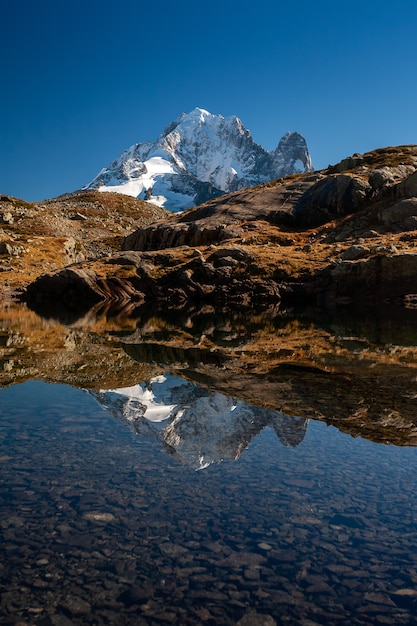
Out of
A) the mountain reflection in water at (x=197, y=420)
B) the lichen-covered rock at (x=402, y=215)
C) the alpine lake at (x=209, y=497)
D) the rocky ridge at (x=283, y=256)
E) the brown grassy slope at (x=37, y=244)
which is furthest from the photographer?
the brown grassy slope at (x=37, y=244)

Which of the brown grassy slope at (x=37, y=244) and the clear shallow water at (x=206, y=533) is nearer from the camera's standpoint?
the clear shallow water at (x=206, y=533)

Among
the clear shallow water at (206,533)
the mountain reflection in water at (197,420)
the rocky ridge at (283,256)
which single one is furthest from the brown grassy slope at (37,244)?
the clear shallow water at (206,533)

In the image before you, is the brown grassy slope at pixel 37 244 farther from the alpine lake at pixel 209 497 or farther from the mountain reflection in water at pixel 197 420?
the alpine lake at pixel 209 497

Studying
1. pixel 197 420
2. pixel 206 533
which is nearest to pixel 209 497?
pixel 206 533

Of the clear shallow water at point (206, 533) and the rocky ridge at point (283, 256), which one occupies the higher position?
the rocky ridge at point (283, 256)

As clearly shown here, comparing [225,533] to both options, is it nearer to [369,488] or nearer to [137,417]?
[369,488]

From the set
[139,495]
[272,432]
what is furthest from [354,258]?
[139,495]

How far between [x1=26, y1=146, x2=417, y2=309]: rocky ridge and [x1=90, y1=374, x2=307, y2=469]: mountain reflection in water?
63.0 meters

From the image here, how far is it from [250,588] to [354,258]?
82227mm

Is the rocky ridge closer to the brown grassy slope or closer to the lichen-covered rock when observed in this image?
the lichen-covered rock

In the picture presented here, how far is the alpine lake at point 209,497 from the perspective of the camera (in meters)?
8.12

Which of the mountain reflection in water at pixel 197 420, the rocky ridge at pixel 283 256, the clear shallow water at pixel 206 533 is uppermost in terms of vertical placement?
the rocky ridge at pixel 283 256

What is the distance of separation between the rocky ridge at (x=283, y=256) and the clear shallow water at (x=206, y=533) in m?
70.1

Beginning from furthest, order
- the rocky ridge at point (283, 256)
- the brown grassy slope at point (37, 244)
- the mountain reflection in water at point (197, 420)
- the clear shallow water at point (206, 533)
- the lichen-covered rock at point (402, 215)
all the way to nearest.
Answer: the brown grassy slope at point (37, 244) < the lichen-covered rock at point (402, 215) < the rocky ridge at point (283, 256) < the mountain reflection in water at point (197, 420) < the clear shallow water at point (206, 533)
